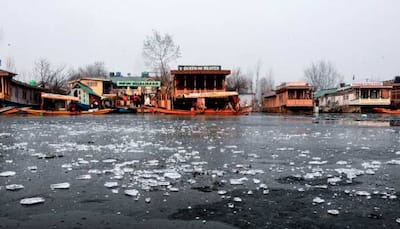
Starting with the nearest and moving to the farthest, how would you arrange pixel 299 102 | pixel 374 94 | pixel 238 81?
1. pixel 374 94
2. pixel 299 102
3. pixel 238 81

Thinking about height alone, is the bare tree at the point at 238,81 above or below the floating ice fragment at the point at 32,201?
above

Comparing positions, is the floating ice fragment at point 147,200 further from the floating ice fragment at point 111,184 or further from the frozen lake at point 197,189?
the floating ice fragment at point 111,184

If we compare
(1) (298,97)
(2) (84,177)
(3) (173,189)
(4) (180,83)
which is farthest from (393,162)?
(1) (298,97)

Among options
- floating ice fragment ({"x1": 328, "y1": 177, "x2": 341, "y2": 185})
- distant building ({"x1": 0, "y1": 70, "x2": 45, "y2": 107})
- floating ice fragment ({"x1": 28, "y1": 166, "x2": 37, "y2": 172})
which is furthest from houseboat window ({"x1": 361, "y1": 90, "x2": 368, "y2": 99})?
floating ice fragment ({"x1": 28, "y1": 166, "x2": 37, "y2": 172})

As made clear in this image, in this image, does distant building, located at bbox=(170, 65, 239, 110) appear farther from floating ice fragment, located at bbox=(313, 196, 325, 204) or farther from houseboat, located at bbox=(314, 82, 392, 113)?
floating ice fragment, located at bbox=(313, 196, 325, 204)

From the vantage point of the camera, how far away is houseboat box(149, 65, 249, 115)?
45.7 meters

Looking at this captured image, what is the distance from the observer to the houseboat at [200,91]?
45656 mm

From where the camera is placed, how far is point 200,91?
4838cm

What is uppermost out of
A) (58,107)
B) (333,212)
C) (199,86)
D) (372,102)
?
(199,86)

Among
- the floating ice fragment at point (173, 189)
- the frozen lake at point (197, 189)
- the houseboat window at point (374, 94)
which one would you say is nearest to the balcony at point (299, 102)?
the houseboat window at point (374, 94)

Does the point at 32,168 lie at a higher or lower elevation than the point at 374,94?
lower

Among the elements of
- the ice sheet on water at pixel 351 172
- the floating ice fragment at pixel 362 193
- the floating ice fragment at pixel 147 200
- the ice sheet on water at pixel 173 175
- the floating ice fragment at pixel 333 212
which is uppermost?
the ice sheet on water at pixel 173 175

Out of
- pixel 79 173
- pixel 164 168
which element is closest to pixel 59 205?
pixel 79 173

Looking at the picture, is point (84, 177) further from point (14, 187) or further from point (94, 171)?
point (14, 187)
